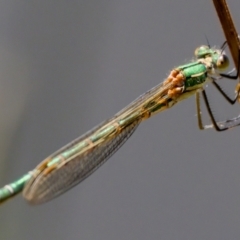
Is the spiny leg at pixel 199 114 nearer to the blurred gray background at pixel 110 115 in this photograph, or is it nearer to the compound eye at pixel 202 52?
the compound eye at pixel 202 52

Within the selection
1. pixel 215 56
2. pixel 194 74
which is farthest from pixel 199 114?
pixel 215 56

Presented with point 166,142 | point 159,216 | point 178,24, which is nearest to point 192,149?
point 166,142

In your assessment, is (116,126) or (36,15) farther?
(36,15)

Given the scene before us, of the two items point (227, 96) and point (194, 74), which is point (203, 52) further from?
point (227, 96)

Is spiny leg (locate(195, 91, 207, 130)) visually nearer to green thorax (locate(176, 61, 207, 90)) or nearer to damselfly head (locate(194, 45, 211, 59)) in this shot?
green thorax (locate(176, 61, 207, 90))

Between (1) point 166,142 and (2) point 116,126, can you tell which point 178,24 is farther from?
(2) point 116,126

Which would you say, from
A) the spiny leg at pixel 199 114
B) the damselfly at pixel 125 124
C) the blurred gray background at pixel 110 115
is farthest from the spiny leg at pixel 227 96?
the blurred gray background at pixel 110 115
